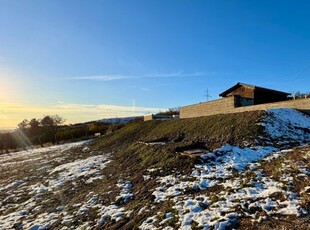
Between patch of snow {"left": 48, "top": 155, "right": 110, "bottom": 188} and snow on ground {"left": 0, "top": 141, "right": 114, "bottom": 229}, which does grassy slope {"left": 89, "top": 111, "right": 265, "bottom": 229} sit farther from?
snow on ground {"left": 0, "top": 141, "right": 114, "bottom": 229}

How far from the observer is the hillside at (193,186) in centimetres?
557

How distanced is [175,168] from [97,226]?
4.15m

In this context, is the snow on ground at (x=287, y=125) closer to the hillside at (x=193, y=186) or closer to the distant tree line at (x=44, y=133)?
the hillside at (x=193, y=186)

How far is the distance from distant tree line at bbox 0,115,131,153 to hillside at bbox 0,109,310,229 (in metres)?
26.1

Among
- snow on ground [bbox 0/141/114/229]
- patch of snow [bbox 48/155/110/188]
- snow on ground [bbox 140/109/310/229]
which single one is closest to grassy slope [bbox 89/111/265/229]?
snow on ground [bbox 140/109/310/229]

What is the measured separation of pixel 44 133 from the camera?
51219 mm

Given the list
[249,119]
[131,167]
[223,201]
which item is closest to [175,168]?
[131,167]

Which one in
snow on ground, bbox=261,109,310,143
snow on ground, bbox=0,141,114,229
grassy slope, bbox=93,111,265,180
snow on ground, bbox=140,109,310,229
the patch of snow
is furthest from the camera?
the patch of snow

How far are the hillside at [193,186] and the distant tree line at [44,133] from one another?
26.1m

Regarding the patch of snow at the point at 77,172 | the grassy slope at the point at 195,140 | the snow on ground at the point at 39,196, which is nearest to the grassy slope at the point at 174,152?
the grassy slope at the point at 195,140

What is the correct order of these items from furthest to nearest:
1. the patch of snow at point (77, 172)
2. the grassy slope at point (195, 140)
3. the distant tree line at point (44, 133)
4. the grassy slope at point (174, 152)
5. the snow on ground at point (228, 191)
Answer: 1. the distant tree line at point (44, 133)
2. the patch of snow at point (77, 172)
3. the grassy slope at point (195, 140)
4. the grassy slope at point (174, 152)
5. the snow on ground at point (228, 191)

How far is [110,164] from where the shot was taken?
1352 centimetres

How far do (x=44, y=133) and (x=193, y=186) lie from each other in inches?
2001

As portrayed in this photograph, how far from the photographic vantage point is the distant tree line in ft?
145
